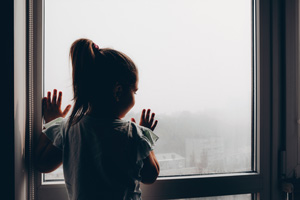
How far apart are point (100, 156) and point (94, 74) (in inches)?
9.6

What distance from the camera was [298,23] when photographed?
95cm

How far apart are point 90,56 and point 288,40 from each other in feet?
2.58

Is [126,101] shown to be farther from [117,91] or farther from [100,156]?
[100,156]

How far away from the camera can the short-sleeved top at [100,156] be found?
2.22ft

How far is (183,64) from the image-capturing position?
914 millimetres

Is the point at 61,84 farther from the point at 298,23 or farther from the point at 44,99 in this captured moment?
the point at 298,23

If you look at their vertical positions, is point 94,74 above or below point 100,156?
above

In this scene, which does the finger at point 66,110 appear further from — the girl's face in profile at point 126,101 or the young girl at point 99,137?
the girl's face in profile at point 126,101

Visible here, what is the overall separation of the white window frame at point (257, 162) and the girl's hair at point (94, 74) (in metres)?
0.18

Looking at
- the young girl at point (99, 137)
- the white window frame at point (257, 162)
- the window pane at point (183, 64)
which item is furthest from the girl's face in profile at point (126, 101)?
the white window frame at point (257, 162)

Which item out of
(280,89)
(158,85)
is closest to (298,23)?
(280,89)
